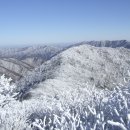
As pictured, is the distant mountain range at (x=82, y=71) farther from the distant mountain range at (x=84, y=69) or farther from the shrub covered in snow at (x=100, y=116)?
the shrub covered in snow at (x=100, y=116)

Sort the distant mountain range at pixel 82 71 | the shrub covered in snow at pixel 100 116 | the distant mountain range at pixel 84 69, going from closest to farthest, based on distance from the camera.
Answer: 1. the shrub covered in snow at pixel 100 116
2. the distant mountain range at pixel 82 71
3. the distant mountain range at pixel 84 69

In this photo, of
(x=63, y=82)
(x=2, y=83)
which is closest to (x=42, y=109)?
(x=2, y=83)

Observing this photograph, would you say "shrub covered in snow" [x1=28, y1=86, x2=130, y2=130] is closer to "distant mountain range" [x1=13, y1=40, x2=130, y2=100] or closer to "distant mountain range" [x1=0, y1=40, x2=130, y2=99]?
"distant mountain range" [x1=13, y1=40, x2=130, y2=100]

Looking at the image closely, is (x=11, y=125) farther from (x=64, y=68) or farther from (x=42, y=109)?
(x=64, y=68)

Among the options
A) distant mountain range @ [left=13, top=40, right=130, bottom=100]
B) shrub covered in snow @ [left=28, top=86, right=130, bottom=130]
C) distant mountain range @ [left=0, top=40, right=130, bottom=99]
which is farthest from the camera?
distant mountain range @ [left=0, top=40, right=130, bottom=99]

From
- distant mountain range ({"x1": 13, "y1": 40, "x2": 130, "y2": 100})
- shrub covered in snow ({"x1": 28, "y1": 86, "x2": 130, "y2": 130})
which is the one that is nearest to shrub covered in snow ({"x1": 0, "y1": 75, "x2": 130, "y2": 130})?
shrub covered in snow ({"x1": 28, "y1": 86, "x2": 130, "y2": 130})

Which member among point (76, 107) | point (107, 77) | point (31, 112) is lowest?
point (107, 77)

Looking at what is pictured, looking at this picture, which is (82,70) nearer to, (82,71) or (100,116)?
(82,71)

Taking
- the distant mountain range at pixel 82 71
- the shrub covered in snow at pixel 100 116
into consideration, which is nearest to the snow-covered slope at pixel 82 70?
the distant mountain range at pixel 82 71

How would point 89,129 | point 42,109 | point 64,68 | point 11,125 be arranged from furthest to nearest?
point 64,68 < point 42,109 < point 11,125 < point 89,129
